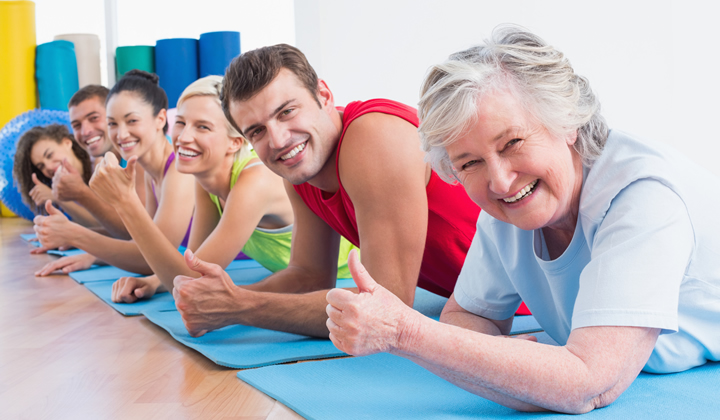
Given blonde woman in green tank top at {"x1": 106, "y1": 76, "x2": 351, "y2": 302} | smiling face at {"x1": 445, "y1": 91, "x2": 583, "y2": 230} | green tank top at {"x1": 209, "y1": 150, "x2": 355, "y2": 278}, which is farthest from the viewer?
green tank top at {"x1": 209, "y1": 150, "x2": 355, "y2": 278}

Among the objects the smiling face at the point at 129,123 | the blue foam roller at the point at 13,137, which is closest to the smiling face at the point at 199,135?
the smiling face at the point at 129,123

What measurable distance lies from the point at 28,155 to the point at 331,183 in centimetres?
344

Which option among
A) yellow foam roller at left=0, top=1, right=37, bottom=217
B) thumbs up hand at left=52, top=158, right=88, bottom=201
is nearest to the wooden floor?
thumbs up hand at left=52, top=158, right=88, bottom=201

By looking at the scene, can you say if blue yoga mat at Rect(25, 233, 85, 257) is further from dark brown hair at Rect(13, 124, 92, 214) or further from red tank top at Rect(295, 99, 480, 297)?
red tank top at Rect(295, 99, 480, 297)

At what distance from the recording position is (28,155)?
14.5ft

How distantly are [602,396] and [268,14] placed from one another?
5785 millimetres

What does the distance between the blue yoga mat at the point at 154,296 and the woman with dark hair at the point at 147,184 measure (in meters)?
0.16

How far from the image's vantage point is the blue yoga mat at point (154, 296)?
2335mm

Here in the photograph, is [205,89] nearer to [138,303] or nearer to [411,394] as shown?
[138,303]

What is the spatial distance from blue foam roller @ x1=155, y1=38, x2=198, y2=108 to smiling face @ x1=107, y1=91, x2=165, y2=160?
3.15 m

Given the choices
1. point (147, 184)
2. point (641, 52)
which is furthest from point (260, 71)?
point (641, 52)

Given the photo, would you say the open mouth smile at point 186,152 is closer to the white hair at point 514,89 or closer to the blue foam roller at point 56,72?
the white hair at point 514,89

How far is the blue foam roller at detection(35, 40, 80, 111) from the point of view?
6.50m

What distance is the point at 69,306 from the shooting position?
246 cm
